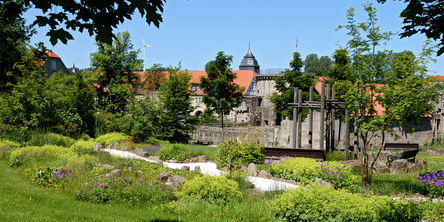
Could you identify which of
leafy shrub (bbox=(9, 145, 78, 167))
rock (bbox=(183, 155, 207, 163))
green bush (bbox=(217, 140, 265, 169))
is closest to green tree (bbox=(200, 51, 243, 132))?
rock (bbox=(183, 155, 207, 163))

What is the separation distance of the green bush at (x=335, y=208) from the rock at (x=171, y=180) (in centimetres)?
340

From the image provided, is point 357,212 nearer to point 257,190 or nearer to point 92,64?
point 257,190

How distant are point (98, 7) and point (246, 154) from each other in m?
9.93

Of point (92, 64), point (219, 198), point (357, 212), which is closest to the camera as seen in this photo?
point (357, 212)

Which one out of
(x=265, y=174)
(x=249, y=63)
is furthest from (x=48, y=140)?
(x=249, y=63)

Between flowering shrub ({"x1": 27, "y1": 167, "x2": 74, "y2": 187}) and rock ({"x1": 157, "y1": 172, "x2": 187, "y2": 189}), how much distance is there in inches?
86.2

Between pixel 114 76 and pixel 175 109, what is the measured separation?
11.9 meters

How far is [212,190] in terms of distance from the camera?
25.4 ft

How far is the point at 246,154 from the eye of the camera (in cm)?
1358

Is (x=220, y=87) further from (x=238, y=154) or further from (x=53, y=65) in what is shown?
(x=53, y=65)

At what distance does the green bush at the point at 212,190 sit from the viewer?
7.72 metres

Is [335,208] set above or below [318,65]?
below

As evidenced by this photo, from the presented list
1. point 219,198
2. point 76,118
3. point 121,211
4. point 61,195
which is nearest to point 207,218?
point 219,198

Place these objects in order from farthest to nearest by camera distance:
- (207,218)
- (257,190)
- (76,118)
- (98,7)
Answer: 1. (76,118)
2. (257,190)
3. (207,218)
4. (98,7)
